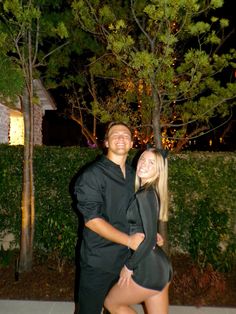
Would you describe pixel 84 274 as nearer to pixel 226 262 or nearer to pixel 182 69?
pixel 226 262

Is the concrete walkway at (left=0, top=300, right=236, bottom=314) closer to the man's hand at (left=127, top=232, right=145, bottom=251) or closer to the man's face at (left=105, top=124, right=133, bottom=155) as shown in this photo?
the man's hand at (left=127, top=232, right=145, bottom=251)

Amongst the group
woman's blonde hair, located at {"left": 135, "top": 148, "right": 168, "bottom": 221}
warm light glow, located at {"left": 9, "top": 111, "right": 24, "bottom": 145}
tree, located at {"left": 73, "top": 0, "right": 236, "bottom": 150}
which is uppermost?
tree, located at {"left": 73, "top": 0, "right": 236, "bottom": 150}

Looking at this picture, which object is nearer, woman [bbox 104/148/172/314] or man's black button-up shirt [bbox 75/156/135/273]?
woman [bbox 104/148/172/314]

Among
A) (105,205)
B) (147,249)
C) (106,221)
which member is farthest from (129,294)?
(105,205)

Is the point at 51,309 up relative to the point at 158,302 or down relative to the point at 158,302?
down

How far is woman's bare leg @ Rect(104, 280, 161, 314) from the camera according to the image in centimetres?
262

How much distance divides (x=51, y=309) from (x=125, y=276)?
6.96 feet

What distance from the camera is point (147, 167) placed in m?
2.71

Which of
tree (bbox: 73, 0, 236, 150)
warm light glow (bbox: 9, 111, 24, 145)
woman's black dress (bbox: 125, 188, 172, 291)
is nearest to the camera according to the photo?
woman's black dress (bbox: 125, 188, 172, 291)

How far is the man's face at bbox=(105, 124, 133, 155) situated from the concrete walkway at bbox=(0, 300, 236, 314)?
229 centimetres

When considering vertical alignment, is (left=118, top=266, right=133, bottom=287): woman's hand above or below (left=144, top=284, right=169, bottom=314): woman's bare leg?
above

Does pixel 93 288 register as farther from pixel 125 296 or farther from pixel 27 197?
pixel 27 197

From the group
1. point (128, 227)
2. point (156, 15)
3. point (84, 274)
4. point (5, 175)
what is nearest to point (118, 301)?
point (84, 274)

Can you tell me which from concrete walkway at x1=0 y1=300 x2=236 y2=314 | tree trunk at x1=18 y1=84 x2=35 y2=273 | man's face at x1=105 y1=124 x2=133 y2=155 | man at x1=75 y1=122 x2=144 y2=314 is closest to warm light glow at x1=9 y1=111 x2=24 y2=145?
tree trunk at x1=18 y1=84 x2=35 y2=273
